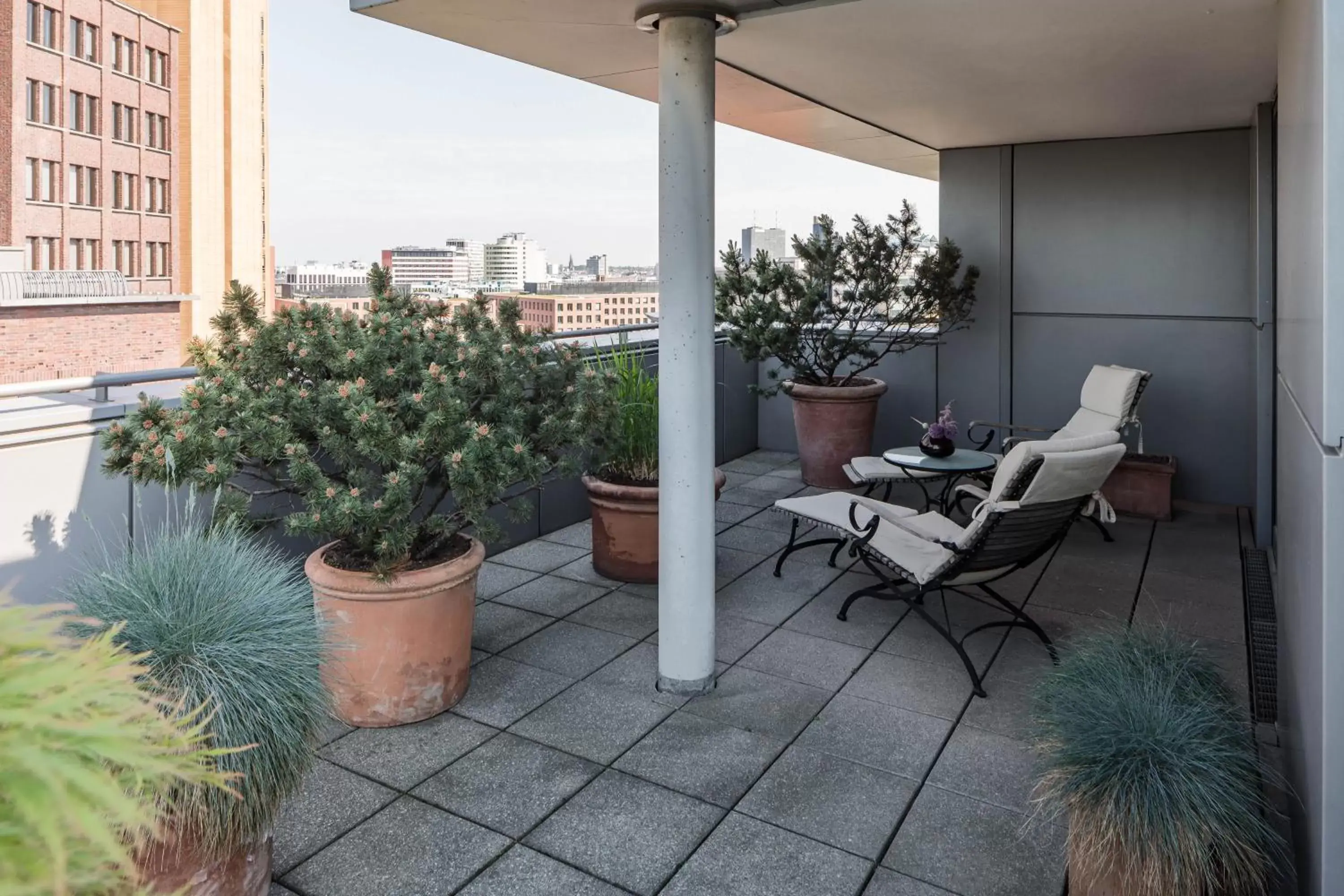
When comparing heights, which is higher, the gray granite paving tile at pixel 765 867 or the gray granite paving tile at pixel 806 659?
the gray granite paving tile at pixel 806 659

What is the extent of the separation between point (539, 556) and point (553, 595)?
736mm

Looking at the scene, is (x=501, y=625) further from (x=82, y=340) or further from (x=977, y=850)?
(x=82, y=340)

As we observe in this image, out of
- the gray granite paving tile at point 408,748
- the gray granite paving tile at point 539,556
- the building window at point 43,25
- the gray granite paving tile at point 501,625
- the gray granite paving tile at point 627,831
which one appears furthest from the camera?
the building window at point 43,25

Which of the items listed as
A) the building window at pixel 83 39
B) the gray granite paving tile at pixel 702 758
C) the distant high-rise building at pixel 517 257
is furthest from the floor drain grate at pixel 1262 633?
the building window at pixel 83 39

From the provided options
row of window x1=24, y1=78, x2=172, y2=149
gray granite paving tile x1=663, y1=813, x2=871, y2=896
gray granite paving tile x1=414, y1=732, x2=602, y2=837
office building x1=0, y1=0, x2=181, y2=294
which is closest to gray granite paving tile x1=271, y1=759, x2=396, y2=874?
gray granite paving tile x1=414, y1=732, x2=602, y2=837

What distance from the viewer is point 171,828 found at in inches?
74.9

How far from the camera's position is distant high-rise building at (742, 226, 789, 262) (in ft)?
24.2

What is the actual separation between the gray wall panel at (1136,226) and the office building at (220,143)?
75123 mm

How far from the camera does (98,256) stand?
66.4 m

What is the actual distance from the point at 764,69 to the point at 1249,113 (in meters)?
3.29

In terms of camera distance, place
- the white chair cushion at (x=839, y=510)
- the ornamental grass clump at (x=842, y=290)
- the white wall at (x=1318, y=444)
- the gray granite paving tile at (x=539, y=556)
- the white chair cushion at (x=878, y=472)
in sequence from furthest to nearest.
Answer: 1. the ornamental grass clump at (x=842, y=290)
2. the white chair cushion at (x=878, y=472)
3. the gray granite paving tile at (x=539, y=556)
4. the white chair cushion at (x=839, y=510)
5. the white wall at (x=1318, y=444)

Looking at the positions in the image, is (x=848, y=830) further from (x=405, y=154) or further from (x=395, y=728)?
(x=405, y=154)

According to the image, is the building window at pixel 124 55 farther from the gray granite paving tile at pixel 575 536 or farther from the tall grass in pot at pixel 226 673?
the tall grass in pot at pixel 226 673

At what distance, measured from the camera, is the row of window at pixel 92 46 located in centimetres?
6366
